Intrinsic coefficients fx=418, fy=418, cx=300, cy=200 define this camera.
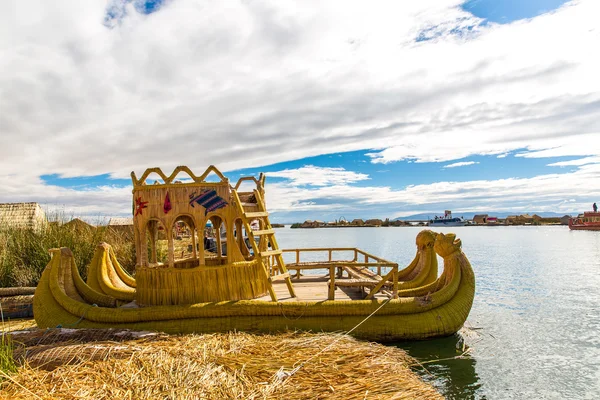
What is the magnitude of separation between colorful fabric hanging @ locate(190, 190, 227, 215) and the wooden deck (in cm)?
269

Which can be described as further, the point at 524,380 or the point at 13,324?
the point at 13,324

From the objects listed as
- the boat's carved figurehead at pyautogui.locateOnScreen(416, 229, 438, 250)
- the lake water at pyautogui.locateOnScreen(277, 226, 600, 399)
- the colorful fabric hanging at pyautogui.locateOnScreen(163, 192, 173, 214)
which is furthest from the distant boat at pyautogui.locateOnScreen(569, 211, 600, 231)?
the colorful fabric hanging at pyautogui.locateOnScreen(163, 192, 173, 214)

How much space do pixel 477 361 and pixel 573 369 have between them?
232 centimetres

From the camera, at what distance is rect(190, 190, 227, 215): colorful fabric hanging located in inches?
420

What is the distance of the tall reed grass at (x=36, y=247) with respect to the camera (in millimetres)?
14992

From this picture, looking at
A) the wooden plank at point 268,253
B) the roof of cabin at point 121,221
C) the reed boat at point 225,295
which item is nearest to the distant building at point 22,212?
the roof of cabin at point 121,221

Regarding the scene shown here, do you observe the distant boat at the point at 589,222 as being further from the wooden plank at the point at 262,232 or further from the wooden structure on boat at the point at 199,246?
the wooden structure on boat at the point at 199,246

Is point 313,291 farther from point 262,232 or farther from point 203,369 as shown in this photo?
point 203,369

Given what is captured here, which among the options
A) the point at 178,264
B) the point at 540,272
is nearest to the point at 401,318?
the point at 178,264

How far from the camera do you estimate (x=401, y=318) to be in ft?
34.1

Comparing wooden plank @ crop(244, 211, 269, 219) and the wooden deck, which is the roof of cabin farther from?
wooden plank @ crop(244, 211, 269, 219)

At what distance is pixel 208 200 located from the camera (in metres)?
10.7

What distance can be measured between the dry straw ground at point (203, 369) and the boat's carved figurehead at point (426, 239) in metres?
4.99

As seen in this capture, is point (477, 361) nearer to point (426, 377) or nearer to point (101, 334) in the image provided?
point (426, 377)
